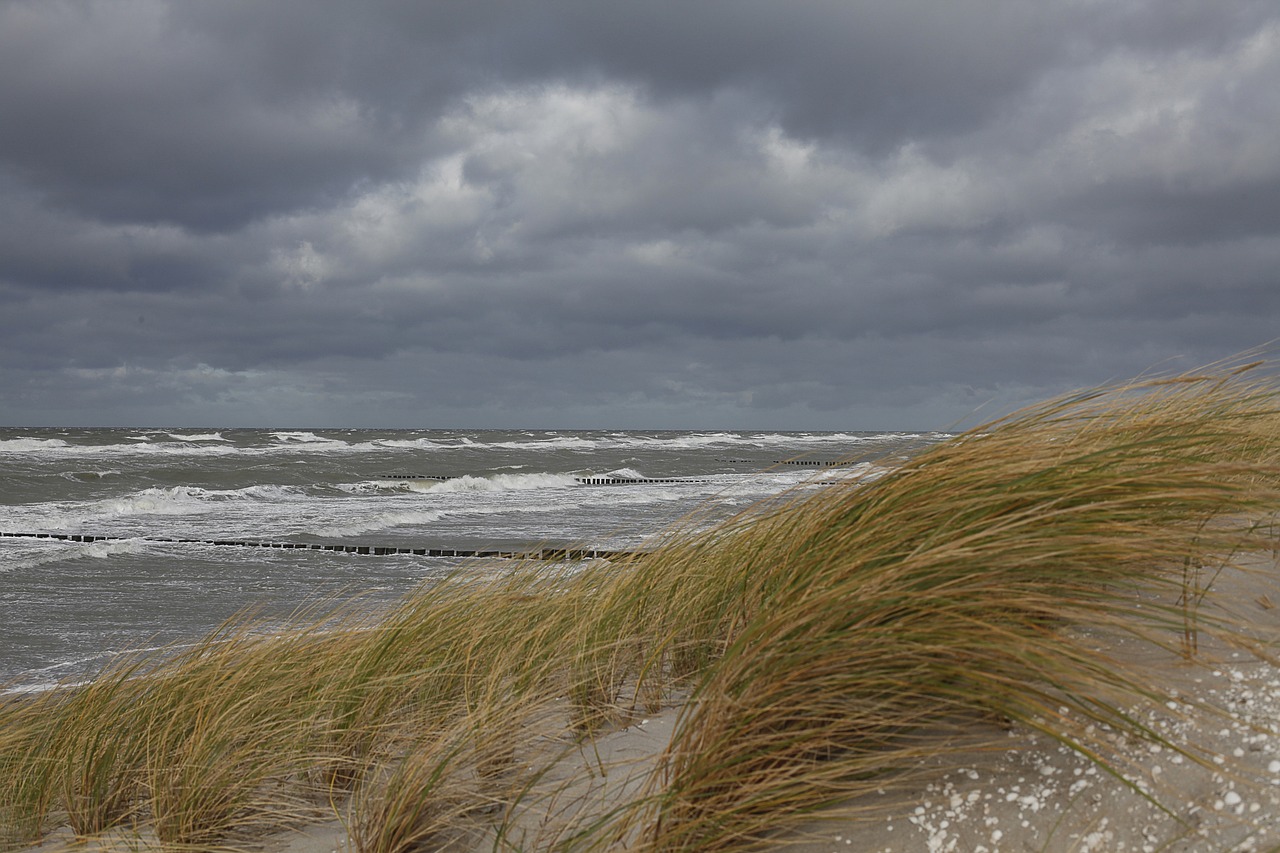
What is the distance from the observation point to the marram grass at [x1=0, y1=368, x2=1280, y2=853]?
6.92 feet

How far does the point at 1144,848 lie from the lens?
1808 mm

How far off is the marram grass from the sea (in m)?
0.44

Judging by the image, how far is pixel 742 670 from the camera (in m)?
2.25

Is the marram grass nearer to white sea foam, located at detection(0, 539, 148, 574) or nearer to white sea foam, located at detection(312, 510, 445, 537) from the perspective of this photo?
white sea foam, located at detection(0, 539, 148, 574)

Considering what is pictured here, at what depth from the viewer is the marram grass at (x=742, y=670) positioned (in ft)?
6.92

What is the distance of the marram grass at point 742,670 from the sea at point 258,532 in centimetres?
44

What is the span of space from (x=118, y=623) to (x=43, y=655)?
123 centimetres

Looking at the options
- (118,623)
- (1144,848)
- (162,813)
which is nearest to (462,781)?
(162,813)

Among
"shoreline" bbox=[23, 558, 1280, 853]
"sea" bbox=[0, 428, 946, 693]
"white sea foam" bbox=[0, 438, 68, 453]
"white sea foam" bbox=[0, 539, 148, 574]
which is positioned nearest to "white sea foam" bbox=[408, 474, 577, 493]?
"sea" bbox=[0, 428, 946, 693]

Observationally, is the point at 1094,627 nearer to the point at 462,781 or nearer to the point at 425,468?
the point at 462,781

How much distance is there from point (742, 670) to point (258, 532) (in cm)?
1615

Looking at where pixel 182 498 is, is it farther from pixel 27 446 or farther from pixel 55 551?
pixel 27 446

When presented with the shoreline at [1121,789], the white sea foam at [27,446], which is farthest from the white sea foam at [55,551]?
the white sea foam at [27,446]

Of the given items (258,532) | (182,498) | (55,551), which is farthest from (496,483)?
(55,551)
